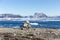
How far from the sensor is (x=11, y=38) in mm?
16016

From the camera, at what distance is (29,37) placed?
16.8 meters

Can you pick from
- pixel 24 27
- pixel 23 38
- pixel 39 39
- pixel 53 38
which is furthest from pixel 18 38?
pixel 24 27

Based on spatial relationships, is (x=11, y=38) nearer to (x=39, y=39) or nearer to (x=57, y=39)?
(x=39, y=39)

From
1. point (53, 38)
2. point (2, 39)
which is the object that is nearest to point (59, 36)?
point (53, 38)

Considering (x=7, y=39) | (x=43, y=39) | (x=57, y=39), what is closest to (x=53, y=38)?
(x=57, y=39)

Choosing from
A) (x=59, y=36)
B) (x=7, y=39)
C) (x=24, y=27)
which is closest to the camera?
(x=7, y=39)

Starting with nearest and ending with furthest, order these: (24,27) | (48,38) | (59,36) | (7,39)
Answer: (7,39), (48,38), (59,36), (24,27)

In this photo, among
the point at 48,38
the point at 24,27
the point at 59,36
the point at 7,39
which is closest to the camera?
the point at 7,39

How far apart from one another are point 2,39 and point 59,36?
16.1 feet

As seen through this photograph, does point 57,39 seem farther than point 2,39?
Yes

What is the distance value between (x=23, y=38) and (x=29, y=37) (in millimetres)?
591

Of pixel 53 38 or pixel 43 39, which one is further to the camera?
pixel 53 38

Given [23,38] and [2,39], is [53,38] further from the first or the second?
[2,39]

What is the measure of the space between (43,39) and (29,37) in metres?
0.96
